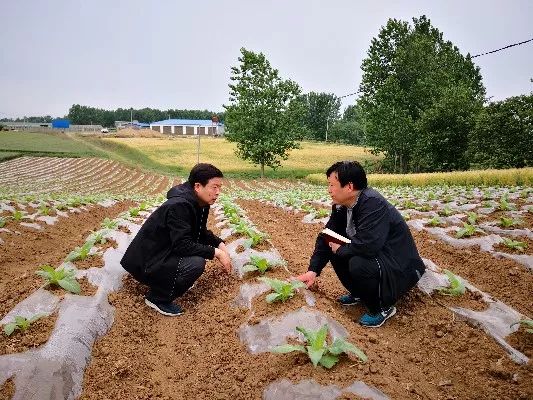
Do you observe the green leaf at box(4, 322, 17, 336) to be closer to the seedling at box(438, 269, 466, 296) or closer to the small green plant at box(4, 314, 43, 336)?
the small green plant at box(4, 314, 43, 336)

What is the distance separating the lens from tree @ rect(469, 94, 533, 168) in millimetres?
29047

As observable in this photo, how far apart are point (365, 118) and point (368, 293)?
37.7 meters

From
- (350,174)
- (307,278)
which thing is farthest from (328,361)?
(350,174)

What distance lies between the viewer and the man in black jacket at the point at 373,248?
13.0 ft

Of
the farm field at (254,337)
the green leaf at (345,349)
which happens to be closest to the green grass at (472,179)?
the farm field at (254,337)

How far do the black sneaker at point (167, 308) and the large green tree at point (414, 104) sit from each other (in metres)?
33.8

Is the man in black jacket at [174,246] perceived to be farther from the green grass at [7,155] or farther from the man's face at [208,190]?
the green grass at [7,155]

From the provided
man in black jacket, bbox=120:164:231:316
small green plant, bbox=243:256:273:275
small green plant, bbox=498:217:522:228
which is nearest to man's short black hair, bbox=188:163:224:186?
man in black jacket, bbox=120:164:231:316

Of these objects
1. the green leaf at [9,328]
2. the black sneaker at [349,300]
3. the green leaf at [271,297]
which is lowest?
the black sneaker at [349,300]

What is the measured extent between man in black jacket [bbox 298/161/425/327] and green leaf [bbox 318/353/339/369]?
3.53ft

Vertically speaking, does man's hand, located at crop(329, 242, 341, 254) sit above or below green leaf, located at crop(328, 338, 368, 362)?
above

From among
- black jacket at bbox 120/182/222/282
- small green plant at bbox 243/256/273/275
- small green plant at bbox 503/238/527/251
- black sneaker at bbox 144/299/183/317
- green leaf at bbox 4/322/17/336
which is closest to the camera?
green leaf at bbox 4/322/17/336

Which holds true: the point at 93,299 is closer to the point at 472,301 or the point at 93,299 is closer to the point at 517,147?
the point at 472,301

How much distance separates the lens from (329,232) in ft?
14.3
